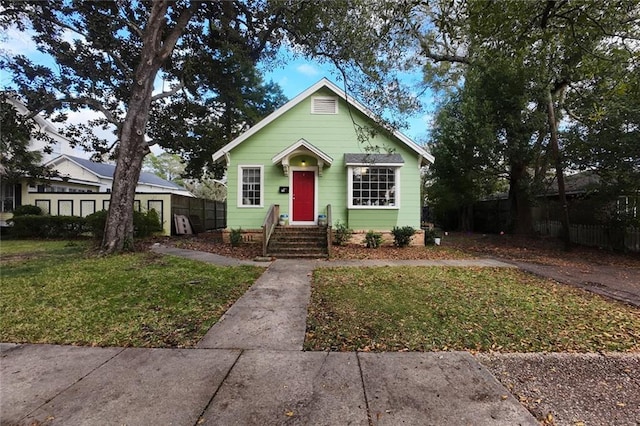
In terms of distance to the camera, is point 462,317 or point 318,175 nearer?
point 462,317

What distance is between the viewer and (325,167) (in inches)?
501

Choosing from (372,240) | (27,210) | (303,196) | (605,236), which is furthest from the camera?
(27,210)

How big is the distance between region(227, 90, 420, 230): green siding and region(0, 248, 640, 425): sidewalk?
8899 millimetres

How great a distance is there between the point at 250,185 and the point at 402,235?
6095mm

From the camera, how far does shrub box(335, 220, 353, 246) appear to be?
40.0 ft

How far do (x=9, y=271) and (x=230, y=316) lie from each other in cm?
635

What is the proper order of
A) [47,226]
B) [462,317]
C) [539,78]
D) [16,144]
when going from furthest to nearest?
[47,226] < [16,144] < [539,78] < [462,317]

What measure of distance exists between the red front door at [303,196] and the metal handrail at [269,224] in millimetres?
816

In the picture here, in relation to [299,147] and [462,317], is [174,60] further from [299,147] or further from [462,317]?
[462,317]

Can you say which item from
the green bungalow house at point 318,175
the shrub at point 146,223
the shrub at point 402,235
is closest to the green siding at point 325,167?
the green bungalow house at point 318,175

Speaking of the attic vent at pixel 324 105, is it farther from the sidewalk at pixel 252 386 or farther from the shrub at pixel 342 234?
the sidewalk at pixel 252 386

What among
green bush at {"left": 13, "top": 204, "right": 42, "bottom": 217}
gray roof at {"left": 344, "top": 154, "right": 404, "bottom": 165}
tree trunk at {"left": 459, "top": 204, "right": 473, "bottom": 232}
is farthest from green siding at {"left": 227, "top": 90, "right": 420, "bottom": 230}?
tree trunk at {"left": 459, "top": 204, "right": 473, "bottom": 232}

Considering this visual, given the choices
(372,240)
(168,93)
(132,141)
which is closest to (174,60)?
(168,93)

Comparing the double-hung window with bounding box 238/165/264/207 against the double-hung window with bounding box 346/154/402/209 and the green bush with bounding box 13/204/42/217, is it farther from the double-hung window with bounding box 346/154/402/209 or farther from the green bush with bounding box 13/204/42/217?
the green bush with bounding box 13/204/42/217
